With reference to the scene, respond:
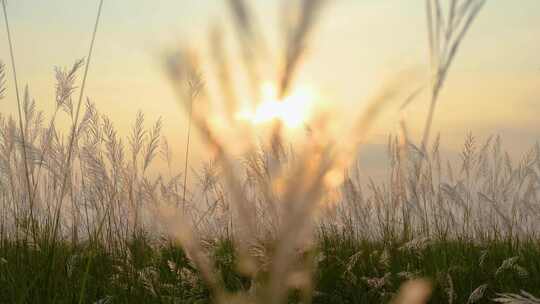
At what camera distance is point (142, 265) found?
4.23 m

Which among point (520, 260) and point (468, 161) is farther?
point (468, 161)

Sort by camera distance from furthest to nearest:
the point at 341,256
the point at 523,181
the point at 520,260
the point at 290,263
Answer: the point at 523,181, the point at 341,256, the point at 520,260, the point at 290,263

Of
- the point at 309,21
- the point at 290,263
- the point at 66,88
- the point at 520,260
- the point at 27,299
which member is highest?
the point at 66,88

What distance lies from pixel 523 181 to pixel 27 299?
5.15 m

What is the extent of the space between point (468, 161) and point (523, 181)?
1.98 ft

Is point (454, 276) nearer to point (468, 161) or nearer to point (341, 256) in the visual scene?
point (341, 256)

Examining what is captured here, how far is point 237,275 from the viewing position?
3.95 meters

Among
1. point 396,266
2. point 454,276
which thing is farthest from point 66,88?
point 454,276

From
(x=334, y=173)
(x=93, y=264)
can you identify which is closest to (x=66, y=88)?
(x=93, y=264)

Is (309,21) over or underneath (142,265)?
over

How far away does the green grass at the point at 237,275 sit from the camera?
2.95 metres

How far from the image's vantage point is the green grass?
9.68 ft

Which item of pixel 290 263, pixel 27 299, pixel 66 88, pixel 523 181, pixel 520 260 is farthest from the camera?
pixel 523 181

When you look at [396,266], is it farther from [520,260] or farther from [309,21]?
[309,21]
